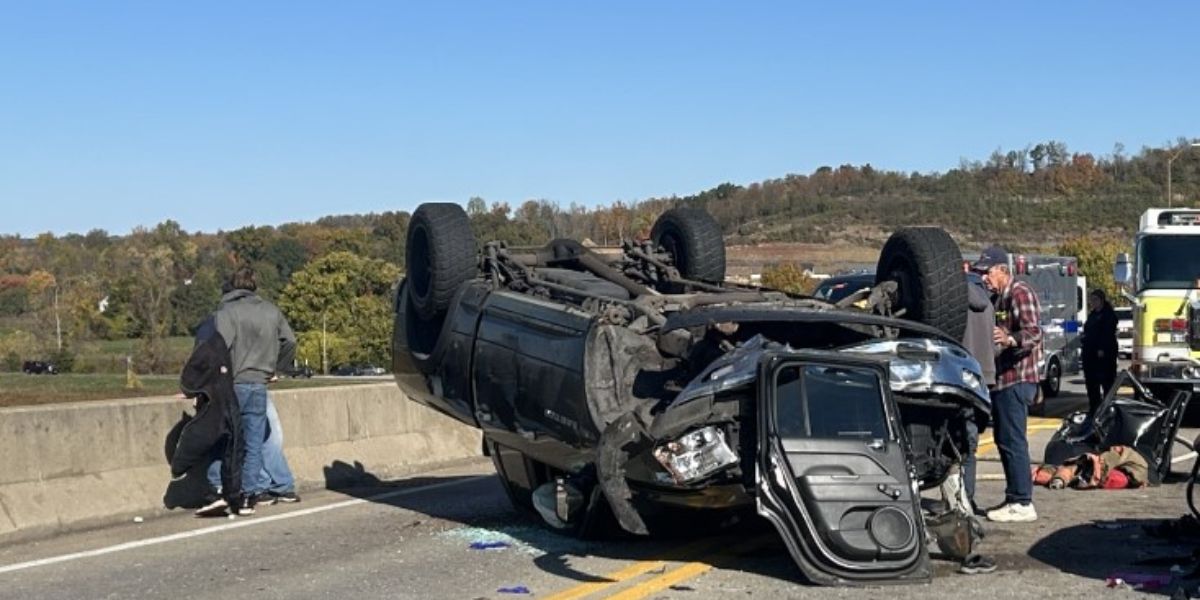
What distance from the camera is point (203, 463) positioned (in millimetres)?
11234

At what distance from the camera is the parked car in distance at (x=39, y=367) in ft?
196

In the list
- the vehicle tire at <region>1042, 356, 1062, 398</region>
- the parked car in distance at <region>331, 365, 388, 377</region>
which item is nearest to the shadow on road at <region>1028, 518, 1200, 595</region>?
the vehicle tire at <region>1042, 356, 1062, 398</region>

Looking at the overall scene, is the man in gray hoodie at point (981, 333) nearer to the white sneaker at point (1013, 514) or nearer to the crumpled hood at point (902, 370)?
the white sneaker at point (1013, 514)

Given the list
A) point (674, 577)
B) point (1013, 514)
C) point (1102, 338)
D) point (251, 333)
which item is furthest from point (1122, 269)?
point (674, 577)

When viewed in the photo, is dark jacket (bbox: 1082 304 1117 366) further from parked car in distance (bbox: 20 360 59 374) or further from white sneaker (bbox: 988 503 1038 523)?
parked car in distance (bbox: 20 360 59 374)

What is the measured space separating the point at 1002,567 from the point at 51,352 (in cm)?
6450

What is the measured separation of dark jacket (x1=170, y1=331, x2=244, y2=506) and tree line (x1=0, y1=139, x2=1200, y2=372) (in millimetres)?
57226

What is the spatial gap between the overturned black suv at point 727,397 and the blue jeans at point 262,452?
1348 millimetres

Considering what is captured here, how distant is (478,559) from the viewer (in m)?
8.38

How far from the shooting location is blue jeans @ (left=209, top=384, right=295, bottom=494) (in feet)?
35.4

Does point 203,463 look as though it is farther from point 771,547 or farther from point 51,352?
point 51,352

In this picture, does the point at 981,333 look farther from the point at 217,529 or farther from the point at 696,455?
the point at 217,529

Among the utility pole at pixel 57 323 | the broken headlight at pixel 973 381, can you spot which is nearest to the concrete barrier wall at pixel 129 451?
the broken headlight at pixel 973 381

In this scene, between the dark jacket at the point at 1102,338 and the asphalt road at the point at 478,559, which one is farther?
the dark jacket at the point at 1102,338
